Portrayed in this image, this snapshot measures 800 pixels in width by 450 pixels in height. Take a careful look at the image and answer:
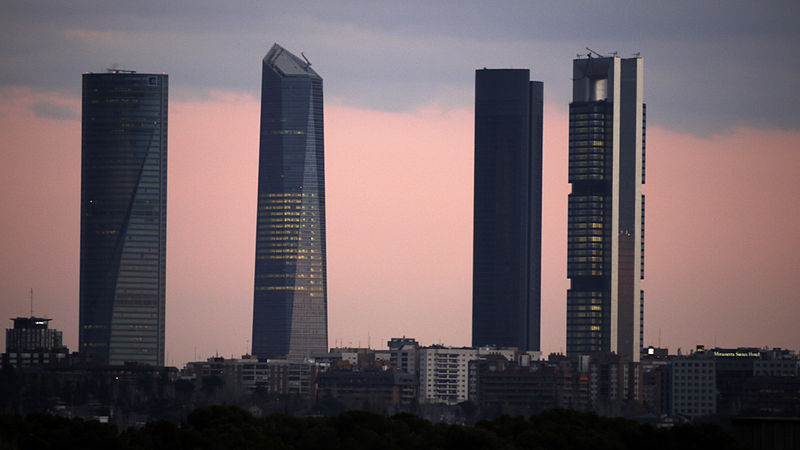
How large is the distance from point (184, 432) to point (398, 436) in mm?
15303

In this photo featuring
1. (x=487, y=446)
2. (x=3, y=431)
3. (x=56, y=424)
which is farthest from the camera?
(x=56, y=424)

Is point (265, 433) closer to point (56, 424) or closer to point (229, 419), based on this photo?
point (229, 419)

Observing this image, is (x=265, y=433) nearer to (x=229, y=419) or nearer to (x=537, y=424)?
(x=229, y=419)

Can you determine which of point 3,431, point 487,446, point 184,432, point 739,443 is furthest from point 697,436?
point 3,431

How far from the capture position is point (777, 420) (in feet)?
325

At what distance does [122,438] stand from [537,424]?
33317 mm

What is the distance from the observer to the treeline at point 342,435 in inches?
4897

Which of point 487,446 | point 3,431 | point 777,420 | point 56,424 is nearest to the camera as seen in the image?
point 777,420

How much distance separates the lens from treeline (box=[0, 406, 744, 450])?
12438cm

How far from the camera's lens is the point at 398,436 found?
136 m

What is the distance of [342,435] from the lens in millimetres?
139000

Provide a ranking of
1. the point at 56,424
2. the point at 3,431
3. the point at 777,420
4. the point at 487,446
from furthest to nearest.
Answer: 1. the point at 56,424
2. the point at 3,431
3. the point at 487,446
4. the point at 777,420

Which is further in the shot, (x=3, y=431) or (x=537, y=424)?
(x=537, y=424)

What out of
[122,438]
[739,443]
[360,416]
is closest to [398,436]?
[360,416]
